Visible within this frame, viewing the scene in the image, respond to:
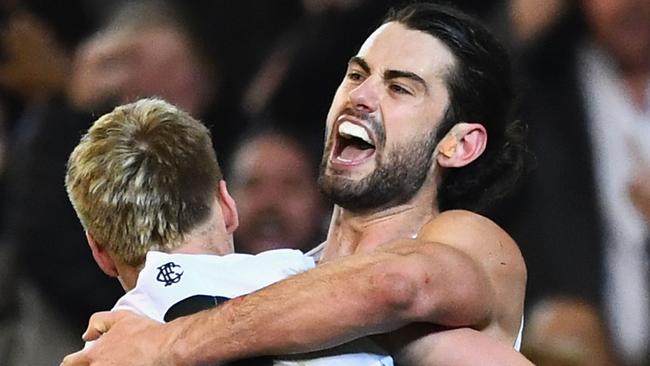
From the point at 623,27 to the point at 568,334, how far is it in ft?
2.44

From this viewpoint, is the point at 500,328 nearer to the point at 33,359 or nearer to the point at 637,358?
the point at 637,358

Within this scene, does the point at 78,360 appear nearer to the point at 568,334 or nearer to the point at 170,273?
the point at 170,273

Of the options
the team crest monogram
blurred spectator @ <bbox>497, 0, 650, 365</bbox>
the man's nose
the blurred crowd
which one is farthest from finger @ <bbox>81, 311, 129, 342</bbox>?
blurred spectator @ <bbox>497, 0, 650, 365</bbox>

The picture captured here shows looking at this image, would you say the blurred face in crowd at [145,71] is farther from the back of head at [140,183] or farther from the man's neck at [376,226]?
the back of head at [140,183]

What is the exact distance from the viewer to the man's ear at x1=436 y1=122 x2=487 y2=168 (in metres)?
2.10

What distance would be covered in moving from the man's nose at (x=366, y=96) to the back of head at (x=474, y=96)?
106 millimetres

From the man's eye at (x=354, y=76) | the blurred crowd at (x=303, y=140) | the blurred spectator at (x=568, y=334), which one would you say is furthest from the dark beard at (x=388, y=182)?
the blurred spectator at (x=568, y=334)

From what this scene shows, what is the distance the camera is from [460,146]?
2127mm

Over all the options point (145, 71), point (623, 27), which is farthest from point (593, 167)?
point (145, 71)

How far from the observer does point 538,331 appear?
11.3 ft

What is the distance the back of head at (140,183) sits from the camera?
1813 mm

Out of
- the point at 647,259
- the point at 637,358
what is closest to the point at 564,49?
the point at 647,259

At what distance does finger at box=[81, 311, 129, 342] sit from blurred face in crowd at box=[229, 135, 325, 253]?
1.58 m

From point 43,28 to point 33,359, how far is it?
87cm
